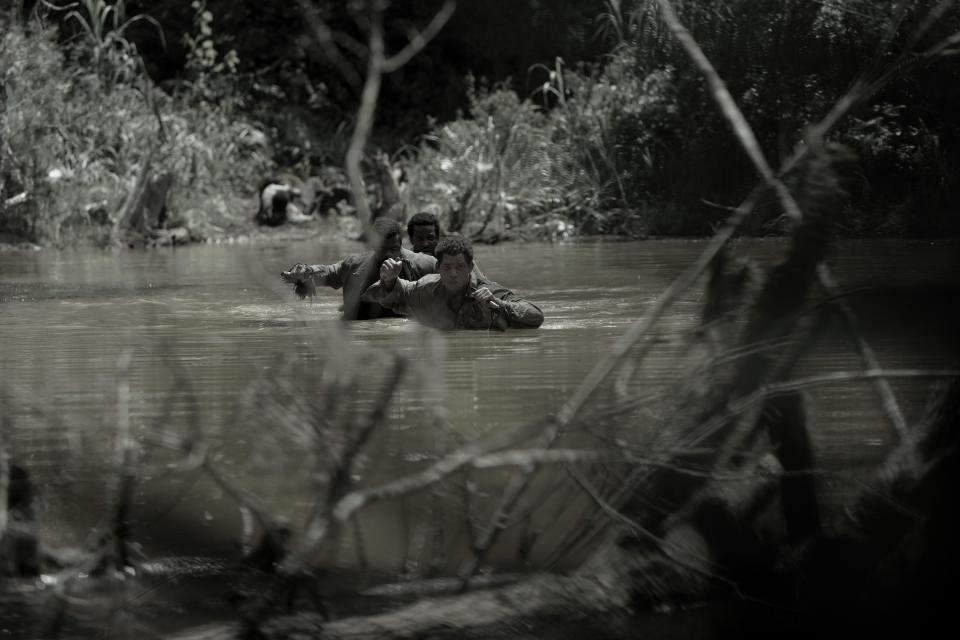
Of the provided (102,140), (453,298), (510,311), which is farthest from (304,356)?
(102,140)

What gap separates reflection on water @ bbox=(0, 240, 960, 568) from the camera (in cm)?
463

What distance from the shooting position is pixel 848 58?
12922 mm

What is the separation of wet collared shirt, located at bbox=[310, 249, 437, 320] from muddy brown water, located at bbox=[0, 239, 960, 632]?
0.24 metres

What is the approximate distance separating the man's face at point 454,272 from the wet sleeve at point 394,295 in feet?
0.89

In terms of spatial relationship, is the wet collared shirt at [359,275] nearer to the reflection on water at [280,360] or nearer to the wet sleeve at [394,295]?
the wet sleeve at [394,295]

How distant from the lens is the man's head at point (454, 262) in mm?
9703

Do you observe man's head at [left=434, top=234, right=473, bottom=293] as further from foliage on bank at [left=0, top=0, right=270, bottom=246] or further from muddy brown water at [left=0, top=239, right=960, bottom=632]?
foliage on bank at [left=0, top=0, right=270, bottom=246]

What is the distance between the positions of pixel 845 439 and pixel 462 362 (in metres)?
3.52

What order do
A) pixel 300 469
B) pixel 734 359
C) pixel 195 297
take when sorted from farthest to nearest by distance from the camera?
pixel 195 297, pixel 300 469, pixel 734 359

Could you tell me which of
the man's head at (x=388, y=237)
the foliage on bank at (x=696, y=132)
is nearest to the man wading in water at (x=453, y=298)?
the man's head at (x=388, y=237)

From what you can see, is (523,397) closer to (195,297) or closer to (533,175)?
(195,297)

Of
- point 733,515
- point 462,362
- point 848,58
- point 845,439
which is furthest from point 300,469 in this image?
point 848,58

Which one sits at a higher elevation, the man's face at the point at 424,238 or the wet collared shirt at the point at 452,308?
the man's face at the point at 424,238

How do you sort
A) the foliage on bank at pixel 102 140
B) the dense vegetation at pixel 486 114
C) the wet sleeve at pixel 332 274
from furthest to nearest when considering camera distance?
1. the foliage on bank at pixel 102 140
2. the dense vegetation at pixel 486 114
3. the wet sleeve at pixel 332 274
